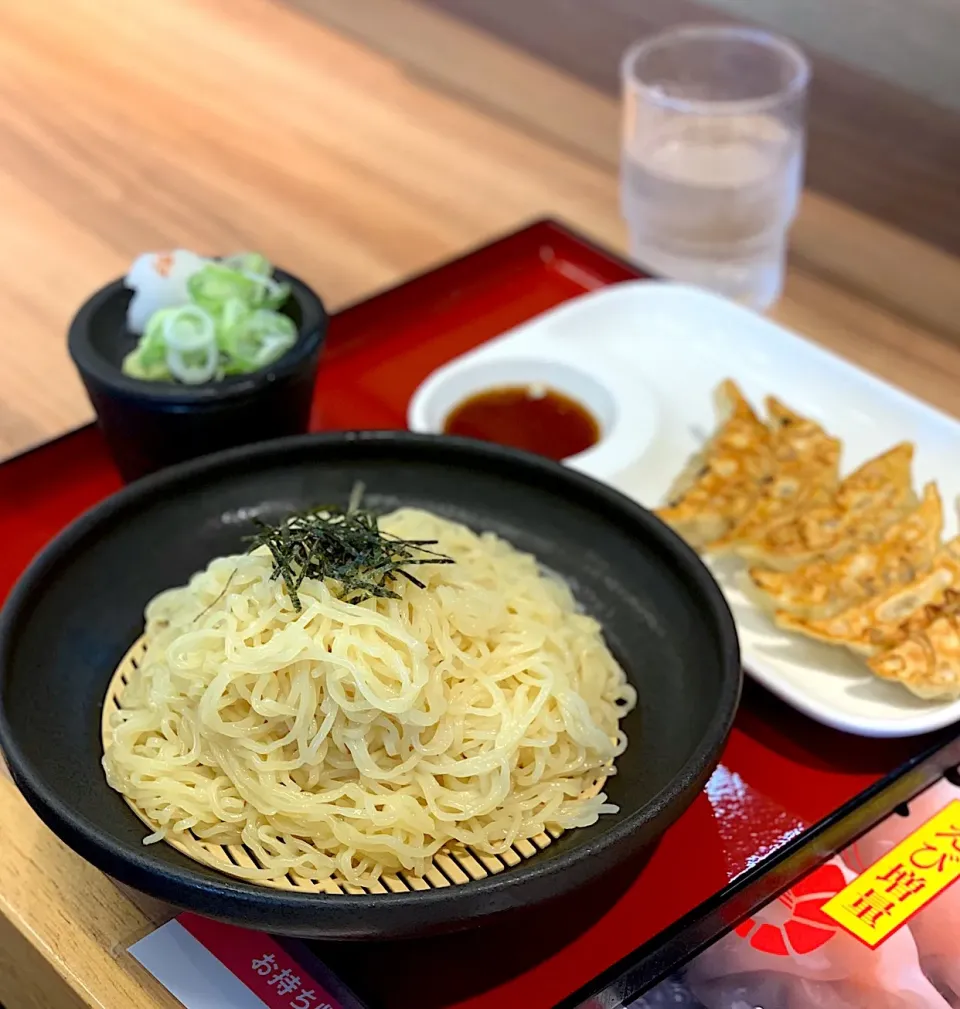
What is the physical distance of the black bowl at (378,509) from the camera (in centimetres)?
107

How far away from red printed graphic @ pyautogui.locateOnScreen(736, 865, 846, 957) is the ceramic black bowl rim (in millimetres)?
913

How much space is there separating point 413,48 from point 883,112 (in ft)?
3.88

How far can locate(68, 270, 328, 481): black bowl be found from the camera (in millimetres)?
1648

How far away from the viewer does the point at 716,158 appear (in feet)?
7.50

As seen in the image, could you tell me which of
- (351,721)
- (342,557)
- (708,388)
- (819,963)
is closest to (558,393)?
Result: (708,388)

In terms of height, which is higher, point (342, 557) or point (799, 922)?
point (342, 557)

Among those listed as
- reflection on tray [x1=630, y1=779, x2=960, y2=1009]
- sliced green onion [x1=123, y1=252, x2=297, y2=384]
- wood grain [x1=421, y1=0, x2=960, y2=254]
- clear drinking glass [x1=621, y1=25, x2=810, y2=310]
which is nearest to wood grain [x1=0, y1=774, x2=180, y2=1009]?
reflection on tray [x1=630, y1=779, x2=960, y2=1009]

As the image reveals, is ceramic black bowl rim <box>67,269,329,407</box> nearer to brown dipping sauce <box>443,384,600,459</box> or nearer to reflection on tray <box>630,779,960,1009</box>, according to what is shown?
brown dipping sauce <box>443,384,600,459</box>

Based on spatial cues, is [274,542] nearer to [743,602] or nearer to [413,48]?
[743,602]

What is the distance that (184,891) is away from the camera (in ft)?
3.51

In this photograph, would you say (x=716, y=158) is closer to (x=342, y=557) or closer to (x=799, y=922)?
(x=342, y=557)

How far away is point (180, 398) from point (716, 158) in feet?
3.83

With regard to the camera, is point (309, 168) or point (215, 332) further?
point (309, 168)

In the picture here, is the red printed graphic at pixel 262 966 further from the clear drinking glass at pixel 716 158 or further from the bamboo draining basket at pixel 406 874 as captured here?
the clear drinking glass at pixel 716 158
